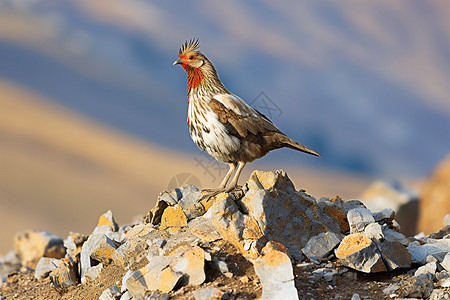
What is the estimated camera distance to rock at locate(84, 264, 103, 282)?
7.59 metres

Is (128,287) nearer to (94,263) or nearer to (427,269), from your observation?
(94,263)

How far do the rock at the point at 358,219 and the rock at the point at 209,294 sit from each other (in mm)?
2979

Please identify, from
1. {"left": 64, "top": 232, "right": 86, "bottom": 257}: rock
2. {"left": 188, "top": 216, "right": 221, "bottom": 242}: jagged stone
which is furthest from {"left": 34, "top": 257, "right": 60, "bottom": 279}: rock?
{"left": 188, "top": 216, "right": 221, "bottom": 242}: jagged stone

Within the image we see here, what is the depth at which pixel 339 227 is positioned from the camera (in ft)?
25.3

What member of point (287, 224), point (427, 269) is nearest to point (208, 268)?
point (287, 224)

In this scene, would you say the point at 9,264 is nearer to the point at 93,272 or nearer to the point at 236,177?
the point at 93,272

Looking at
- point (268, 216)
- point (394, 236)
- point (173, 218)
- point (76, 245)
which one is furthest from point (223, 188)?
point (76, 245)

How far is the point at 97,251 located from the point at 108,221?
173 cm

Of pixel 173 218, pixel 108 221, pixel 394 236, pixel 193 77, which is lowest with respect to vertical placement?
pixel 394 236

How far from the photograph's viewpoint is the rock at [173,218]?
7500 millimetres

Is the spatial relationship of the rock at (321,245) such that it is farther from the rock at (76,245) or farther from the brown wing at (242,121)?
the rock at (76,245)

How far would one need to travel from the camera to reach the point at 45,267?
31.7ft

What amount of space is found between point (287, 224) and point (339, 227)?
1235mm

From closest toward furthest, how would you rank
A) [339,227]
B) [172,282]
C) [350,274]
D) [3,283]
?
1. [172,282]
2. [350,274]
3. [339,227]
4. [3,283]
